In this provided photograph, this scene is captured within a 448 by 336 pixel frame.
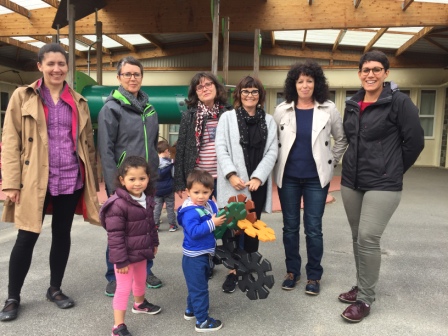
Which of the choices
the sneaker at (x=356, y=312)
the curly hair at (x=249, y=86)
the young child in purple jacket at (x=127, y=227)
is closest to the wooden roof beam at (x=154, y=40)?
the curly hair at (x=249, y=86)

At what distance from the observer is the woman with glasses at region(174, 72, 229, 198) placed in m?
3.11

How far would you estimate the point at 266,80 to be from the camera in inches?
575

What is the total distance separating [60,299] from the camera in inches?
Result: 114

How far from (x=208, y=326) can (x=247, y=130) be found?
4.78ft

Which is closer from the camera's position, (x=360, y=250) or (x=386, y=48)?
(x=360, y=250)

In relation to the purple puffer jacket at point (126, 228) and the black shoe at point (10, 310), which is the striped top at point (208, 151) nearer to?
the purple puffer jacket at point (126, 228)

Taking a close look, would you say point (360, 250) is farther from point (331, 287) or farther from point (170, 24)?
point (170, 24)

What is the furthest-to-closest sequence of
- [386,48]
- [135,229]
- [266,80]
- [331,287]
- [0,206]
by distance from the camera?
[266,80] → [386,48] → [0,206] → [331,287] → [135,229]

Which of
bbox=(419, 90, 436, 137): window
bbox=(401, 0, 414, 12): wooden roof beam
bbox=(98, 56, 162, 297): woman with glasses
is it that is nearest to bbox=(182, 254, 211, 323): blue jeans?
bbox=(98, 56, 162, 297): woman with glasses

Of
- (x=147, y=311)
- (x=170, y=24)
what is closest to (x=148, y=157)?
(x=147, y=311)

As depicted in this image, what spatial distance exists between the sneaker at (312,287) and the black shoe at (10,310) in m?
2.18

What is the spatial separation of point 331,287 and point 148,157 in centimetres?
190

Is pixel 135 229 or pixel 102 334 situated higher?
pixel 135 229

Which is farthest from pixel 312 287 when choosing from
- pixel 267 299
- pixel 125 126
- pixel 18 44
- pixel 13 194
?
pixel 18 44
